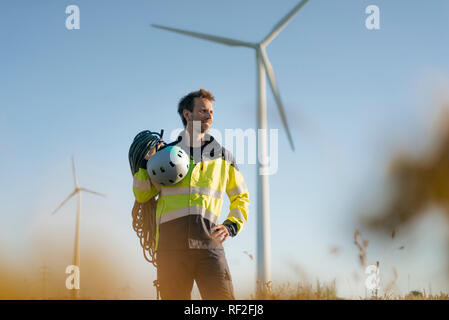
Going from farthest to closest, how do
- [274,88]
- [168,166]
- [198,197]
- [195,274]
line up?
[274,88] → [198,197] → [195,274] → [168,166]

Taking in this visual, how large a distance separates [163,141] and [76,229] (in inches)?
846

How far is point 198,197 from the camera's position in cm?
738

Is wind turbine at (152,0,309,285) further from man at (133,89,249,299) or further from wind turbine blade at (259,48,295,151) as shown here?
man at (133,89,249,299)

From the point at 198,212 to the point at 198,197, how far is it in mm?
209

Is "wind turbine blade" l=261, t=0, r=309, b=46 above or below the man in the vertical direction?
above

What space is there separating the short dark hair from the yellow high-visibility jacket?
33 centimetres

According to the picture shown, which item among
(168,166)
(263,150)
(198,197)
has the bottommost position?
(198,197)

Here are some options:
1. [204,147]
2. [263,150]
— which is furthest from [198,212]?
[263,150]

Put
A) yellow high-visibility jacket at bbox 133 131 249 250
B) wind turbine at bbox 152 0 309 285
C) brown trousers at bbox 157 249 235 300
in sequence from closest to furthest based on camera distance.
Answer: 1. brown trousers at bbox 157 249 235 300
2. yellow high-visibility jacket at bbox 133 131 249 250
3. wind turbine at bbox 152 0 309 285

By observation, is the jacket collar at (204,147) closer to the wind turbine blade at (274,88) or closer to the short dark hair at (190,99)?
the short dark hair at (190,99)

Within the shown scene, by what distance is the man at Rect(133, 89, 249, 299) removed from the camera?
7.19 m

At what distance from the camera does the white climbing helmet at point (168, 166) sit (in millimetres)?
7176

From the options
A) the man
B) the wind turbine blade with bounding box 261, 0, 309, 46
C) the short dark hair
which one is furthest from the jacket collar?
the wind turbine blade with bounding box 261, 0, 309, 46

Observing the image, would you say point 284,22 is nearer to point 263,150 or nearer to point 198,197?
point 263,150
